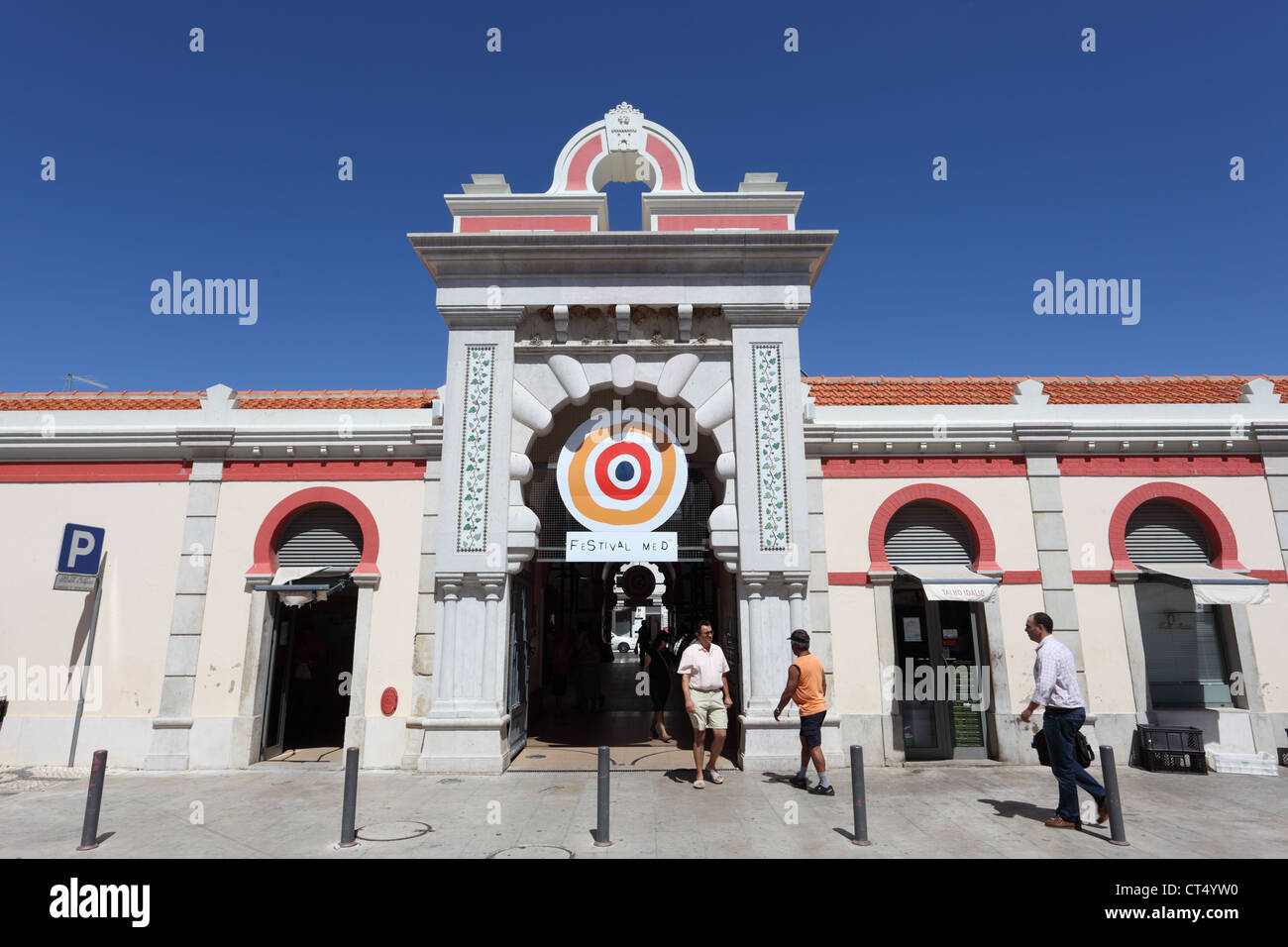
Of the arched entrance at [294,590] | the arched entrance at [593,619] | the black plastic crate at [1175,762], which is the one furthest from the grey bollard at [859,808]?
the arched entrance at [294,590]

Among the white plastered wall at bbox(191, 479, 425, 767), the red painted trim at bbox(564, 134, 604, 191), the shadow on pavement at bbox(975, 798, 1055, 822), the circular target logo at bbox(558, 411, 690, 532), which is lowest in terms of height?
the shadow on pavement at bbox(975, 798, 1055, 822)

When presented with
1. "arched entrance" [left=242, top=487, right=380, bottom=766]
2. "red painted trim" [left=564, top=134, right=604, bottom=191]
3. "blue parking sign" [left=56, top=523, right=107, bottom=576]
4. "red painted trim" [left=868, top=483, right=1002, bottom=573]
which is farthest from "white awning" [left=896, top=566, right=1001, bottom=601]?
"blue parking sign" [left=56, top=523, right=107, bottom=576]

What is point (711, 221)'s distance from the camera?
37.8 ft

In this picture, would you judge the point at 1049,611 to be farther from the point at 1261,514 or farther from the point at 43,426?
the point at 43,426

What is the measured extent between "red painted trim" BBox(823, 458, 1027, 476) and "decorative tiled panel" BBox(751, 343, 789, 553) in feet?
3.62

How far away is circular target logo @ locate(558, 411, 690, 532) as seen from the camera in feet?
34.6

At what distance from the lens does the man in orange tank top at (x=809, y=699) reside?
8.29m

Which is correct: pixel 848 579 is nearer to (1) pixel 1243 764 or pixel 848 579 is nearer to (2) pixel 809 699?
(2) pixel 809 699

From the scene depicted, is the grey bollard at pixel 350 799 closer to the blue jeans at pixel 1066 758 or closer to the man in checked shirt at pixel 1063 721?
the man in checked shirt at pixel 1063 721

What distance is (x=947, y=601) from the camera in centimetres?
1110

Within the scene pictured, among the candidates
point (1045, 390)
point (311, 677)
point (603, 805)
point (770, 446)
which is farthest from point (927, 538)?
point (311, 677)

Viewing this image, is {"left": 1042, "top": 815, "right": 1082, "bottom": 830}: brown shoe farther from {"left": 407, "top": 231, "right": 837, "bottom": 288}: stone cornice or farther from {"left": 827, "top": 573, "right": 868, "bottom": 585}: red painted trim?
{"left": 407, "top": 231, "right": 837, "bottom": 288}: stone cornice

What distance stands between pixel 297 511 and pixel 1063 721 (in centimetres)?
1077

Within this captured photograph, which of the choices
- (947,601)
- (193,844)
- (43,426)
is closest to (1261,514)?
(947,601)
